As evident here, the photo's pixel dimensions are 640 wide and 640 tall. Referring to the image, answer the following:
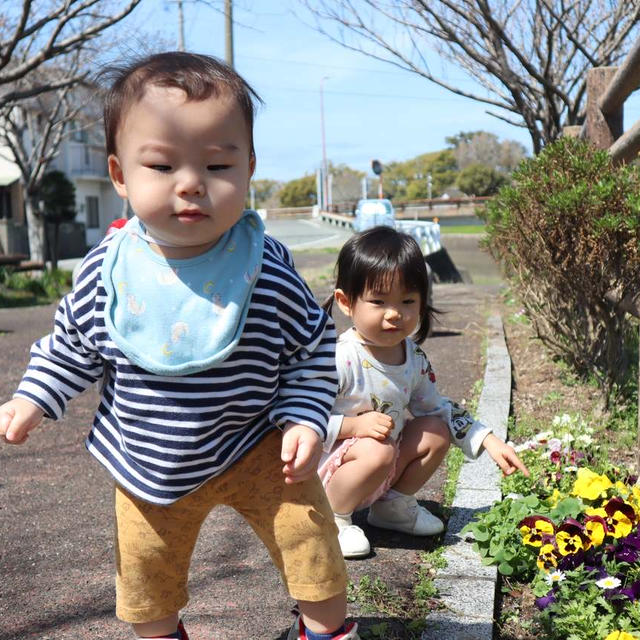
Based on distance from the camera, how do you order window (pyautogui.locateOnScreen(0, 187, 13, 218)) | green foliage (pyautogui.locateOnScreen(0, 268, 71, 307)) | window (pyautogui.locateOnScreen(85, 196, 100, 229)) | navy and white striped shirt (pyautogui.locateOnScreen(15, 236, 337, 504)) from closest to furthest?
1. navy and white striped shirt (pyautogui.locateOnScreen(15, 236, 337, 504))
2. green foliage (pyautogui.locateOnScreen(0, 268, 71, 307))
3. window (pyautogui.locateOnScreen(0, 187, 13, 218))
4. window (pyautogui.locateOnScreen(85, 196, 100, 229))

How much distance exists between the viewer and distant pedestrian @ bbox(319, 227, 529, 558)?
2793 millimetres

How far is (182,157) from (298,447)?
0.66m

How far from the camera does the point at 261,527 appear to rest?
1953 mm

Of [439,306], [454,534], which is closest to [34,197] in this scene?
[439,306]

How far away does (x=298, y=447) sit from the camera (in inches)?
70.7

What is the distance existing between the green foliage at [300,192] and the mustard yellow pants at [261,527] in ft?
267

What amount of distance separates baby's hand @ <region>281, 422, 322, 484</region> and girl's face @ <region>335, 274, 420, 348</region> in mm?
1056

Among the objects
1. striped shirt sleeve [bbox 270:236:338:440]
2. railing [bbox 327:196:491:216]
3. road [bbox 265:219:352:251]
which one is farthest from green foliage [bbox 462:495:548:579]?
railing [bbox 327:196:491:216]

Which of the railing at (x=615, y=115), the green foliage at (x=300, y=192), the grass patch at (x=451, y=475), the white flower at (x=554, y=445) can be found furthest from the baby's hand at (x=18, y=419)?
the green foliage at (x=300, y=192)

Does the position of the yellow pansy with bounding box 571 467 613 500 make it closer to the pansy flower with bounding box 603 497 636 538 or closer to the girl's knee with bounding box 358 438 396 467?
the pansy flower with bounding box 603 497 636 538

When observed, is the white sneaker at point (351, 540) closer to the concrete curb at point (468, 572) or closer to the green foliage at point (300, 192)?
the concrete curb at point (468, 572)

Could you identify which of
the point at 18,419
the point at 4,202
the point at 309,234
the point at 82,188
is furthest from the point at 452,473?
the point at 82,188

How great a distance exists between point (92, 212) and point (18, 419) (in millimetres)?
45904

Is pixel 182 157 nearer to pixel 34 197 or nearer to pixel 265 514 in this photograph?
pixel 265 514
